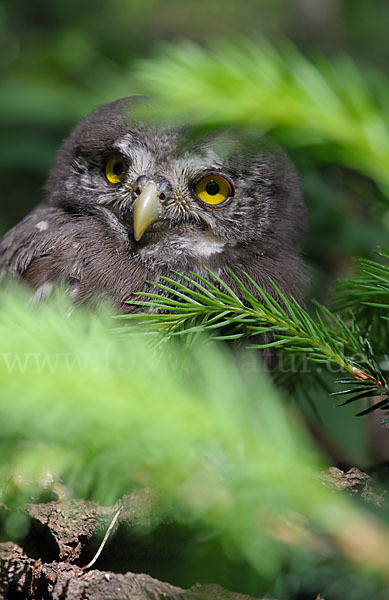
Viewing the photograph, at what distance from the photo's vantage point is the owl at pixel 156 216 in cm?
234

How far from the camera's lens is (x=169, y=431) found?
0.69m

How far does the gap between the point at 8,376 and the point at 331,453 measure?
3.44m

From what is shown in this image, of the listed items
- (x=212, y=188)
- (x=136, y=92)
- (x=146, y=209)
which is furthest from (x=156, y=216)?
(x=136, y=92)

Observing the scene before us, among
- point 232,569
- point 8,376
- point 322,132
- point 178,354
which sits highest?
point 322,132

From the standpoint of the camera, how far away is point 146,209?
2318mm

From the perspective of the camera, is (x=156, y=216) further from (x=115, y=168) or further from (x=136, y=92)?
(x=136, y=92)

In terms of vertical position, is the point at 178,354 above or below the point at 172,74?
below

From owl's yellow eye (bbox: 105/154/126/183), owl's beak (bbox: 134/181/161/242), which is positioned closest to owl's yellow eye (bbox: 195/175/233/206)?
owl's beak (bbox: 134/181/161/242)

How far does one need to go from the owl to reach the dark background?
349mm

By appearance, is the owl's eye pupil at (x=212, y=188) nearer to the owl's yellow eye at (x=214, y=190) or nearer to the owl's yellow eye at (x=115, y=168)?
the owl's yellow eye at (x=214, y=190)

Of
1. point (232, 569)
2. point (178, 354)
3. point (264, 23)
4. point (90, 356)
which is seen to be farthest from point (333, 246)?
point (264, 23)

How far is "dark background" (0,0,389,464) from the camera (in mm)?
3705

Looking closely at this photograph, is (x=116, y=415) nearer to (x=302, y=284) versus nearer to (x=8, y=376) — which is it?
(x=8, y=376)

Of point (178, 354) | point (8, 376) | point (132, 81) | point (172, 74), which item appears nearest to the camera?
point (8, 376)
